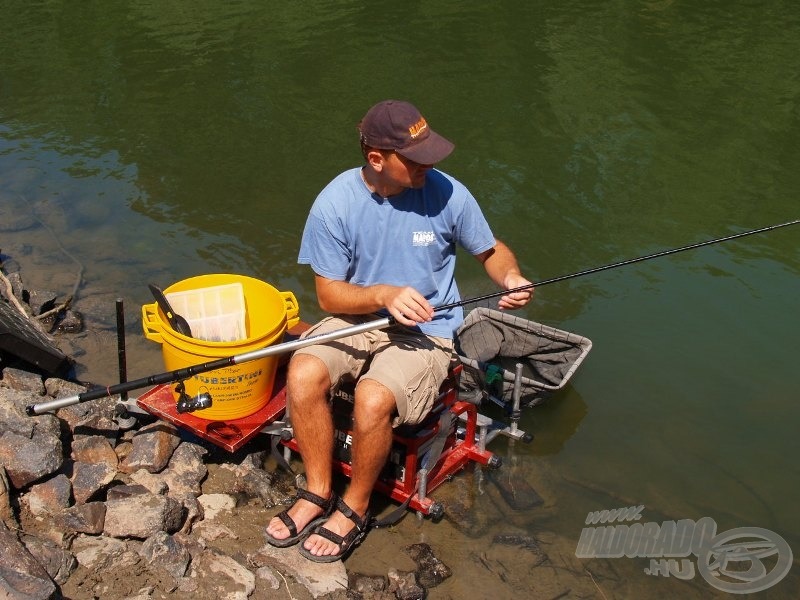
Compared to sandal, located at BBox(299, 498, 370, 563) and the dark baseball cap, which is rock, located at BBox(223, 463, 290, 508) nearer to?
sandal, located at BBox(299, 498, 370, 563)

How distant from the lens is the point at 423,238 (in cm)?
420

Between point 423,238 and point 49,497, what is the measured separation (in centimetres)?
212

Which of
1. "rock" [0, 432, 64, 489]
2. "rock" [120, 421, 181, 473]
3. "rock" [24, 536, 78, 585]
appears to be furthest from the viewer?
"rock" [120, 421, 181, 473]

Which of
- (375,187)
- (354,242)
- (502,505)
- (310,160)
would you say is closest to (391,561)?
(502,505)

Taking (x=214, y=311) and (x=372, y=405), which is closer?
(x=372, y=405)

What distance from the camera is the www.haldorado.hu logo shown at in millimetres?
4293

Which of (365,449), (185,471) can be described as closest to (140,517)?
(185,471)

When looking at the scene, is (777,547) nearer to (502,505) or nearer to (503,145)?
(502,505)

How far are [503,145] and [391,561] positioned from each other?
6014mm

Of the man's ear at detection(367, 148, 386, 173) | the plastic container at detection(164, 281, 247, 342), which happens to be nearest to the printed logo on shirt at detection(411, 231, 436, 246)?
the man's ear at detection(367, 148, 386, 173)

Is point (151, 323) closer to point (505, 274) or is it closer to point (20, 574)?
point (20, 574)

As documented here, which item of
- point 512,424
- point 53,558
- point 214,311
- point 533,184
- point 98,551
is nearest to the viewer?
point 53,558

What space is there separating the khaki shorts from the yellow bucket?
0.94 feet

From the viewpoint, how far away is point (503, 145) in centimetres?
928
